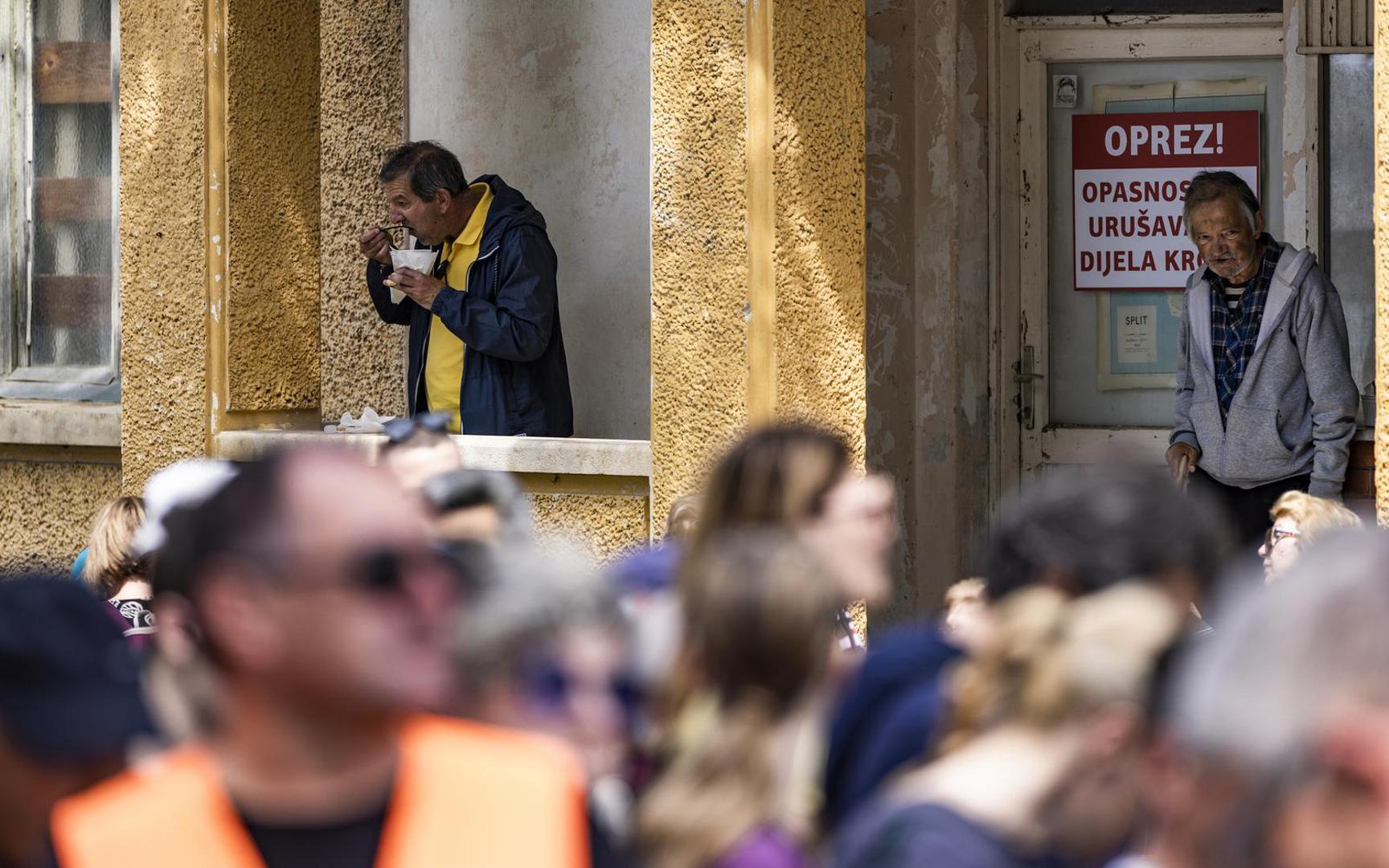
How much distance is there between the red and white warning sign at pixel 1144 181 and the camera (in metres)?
7.14

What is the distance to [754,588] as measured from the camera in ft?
7.33

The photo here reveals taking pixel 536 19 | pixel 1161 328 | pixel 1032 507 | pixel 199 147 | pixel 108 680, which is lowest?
pixel 108 680

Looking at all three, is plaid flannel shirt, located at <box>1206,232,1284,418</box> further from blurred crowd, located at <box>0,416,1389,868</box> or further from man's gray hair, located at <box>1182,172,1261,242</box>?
blurred crowd, located at <box>0,416,1389,868</box>

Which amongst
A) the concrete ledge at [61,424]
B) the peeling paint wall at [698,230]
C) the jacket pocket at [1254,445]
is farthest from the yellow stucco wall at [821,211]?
the concrete ledge at [61,424]

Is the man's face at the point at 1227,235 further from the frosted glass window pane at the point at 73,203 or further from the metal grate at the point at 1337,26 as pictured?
the frosted glass window pane at the point at 73,203

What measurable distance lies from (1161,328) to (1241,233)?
4.97 feet

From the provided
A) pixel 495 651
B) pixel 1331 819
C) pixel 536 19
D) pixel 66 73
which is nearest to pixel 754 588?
pixel 495 651

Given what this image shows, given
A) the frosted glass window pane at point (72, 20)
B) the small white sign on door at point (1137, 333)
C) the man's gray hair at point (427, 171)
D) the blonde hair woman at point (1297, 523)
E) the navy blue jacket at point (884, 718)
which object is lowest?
the navy blue jacket at point (884, 718)

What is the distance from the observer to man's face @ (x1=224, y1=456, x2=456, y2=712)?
188 cm

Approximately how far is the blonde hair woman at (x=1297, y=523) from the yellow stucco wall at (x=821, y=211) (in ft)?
5.50

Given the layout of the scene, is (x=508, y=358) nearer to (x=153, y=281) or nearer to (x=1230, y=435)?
(x=153, y=281)

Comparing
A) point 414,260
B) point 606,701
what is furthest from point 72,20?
point 606,701

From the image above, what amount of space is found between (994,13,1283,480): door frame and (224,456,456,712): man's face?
566cm

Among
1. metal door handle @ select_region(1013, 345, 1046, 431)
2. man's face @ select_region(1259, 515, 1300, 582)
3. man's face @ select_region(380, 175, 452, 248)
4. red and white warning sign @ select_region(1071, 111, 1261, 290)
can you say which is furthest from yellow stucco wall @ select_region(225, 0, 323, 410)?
man's face @ select_region(1259, 515, 1300, 582)
